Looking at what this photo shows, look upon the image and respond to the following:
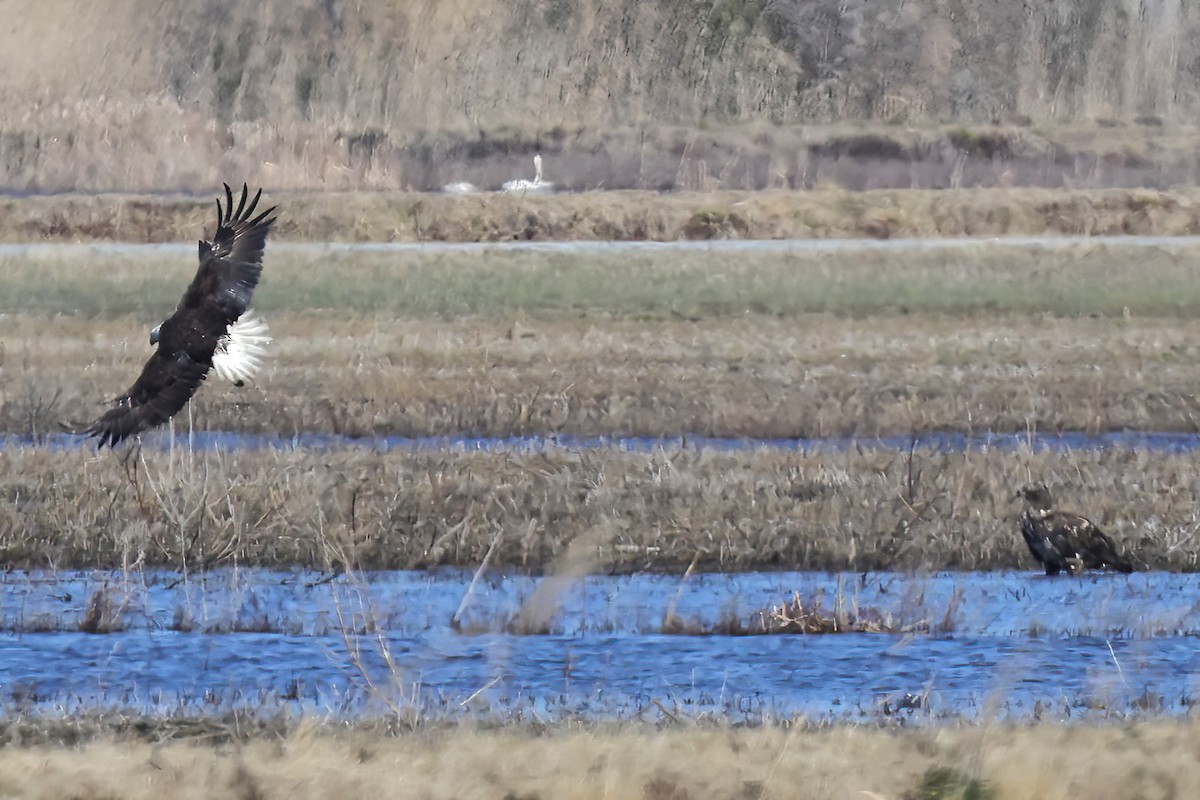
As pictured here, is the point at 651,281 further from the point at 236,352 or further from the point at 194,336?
the point at 194,336

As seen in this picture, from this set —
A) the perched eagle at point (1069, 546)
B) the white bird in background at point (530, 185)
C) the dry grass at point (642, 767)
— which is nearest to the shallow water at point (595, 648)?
the perched eagle at point (1069, 546)

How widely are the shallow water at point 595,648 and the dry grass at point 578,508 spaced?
0.26m

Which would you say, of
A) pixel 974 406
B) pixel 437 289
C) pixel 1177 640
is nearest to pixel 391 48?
pixel 437 289

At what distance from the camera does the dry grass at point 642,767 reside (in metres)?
5.28

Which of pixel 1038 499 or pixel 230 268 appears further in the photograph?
pixel 230 268

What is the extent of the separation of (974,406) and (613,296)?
32.2ft

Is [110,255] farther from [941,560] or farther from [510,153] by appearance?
[941,560]

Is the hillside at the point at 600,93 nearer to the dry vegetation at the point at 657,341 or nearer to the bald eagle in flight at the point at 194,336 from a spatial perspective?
the dry vegetation at the point at 657,341

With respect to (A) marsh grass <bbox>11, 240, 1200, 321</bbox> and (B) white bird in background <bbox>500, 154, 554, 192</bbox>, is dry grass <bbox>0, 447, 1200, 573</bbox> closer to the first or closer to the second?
(A) marsh grass <bbox>11, 240, 1200, 321</bbox>

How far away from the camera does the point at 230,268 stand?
10109mm

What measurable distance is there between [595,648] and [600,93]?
131 ft

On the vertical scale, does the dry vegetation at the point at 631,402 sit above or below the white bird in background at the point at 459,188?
below

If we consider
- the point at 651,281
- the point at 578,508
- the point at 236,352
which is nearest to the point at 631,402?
the point at 578,508

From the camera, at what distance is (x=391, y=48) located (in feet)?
163
